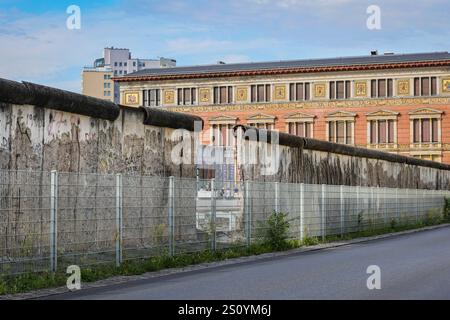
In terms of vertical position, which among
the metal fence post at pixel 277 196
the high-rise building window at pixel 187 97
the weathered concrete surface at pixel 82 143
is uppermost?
the high-rise building window at pixel 187 97

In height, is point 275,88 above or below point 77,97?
above

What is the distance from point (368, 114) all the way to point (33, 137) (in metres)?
63.5

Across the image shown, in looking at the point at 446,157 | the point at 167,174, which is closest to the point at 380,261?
the point at 167,174

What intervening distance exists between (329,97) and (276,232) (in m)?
58.9

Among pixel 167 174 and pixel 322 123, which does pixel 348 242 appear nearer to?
pixel 167 174

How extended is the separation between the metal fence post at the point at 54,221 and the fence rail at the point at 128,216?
0.02m

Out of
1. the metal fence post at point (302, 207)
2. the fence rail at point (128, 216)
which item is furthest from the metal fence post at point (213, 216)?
the metal fence post at point (302, 207)

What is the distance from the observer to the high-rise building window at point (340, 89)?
77.2 m

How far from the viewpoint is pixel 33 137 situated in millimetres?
15641

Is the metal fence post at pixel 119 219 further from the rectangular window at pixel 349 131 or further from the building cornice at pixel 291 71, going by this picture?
the rectangular window at pixel 349 131

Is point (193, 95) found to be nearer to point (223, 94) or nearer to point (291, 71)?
point (223, 94)

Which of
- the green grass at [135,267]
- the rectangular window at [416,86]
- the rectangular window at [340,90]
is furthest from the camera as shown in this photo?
the rectangular window at [340,90]

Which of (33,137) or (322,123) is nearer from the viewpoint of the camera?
(33,137)
